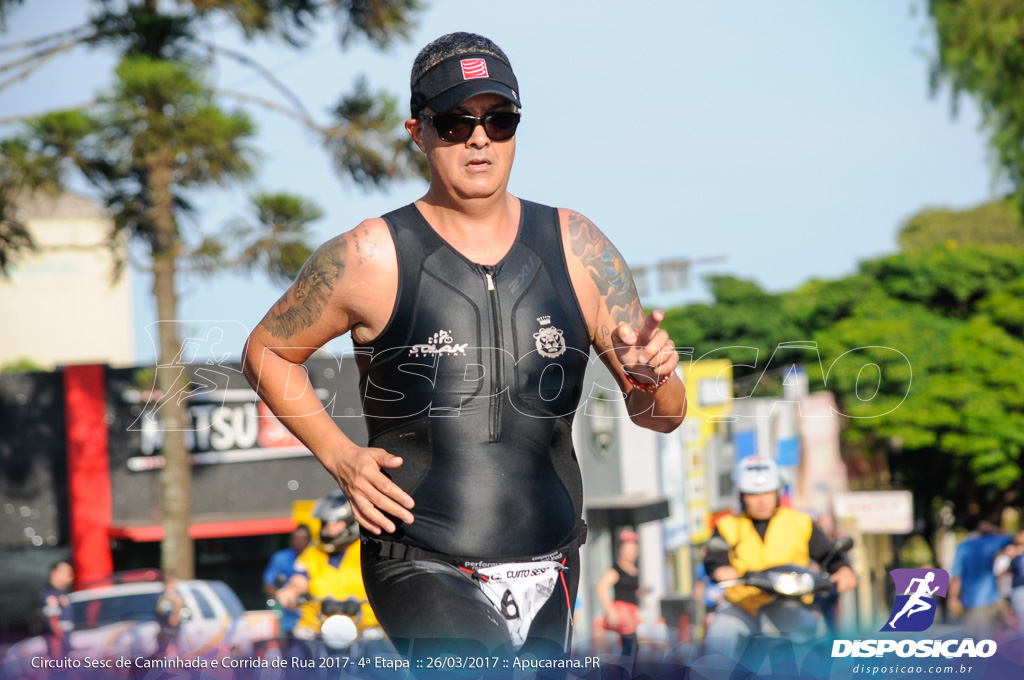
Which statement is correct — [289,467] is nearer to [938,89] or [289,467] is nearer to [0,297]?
[938,89]

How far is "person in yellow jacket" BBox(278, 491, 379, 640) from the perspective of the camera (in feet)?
26.2

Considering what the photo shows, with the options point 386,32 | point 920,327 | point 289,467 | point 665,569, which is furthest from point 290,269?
point 920,327

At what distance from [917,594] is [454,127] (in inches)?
87.7

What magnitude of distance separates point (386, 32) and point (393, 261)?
37.5ft

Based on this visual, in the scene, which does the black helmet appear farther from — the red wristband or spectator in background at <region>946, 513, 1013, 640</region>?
spectator in background at <region>946, 513, 1013, 640</region>

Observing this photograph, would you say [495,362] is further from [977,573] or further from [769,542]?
[977,573]

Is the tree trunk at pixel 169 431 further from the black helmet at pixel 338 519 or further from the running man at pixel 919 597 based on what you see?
the running man at pixel 919 597

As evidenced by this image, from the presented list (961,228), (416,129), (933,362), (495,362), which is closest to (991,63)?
(933,362)

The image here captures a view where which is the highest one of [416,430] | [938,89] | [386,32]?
[938,89]

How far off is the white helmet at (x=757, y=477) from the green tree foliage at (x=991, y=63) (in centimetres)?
1668

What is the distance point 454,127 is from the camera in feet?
9.14

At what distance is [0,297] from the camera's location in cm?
5266

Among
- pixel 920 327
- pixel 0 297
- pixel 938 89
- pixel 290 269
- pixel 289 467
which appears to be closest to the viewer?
pixel 290 269

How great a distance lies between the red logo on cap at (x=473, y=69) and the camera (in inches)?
108
